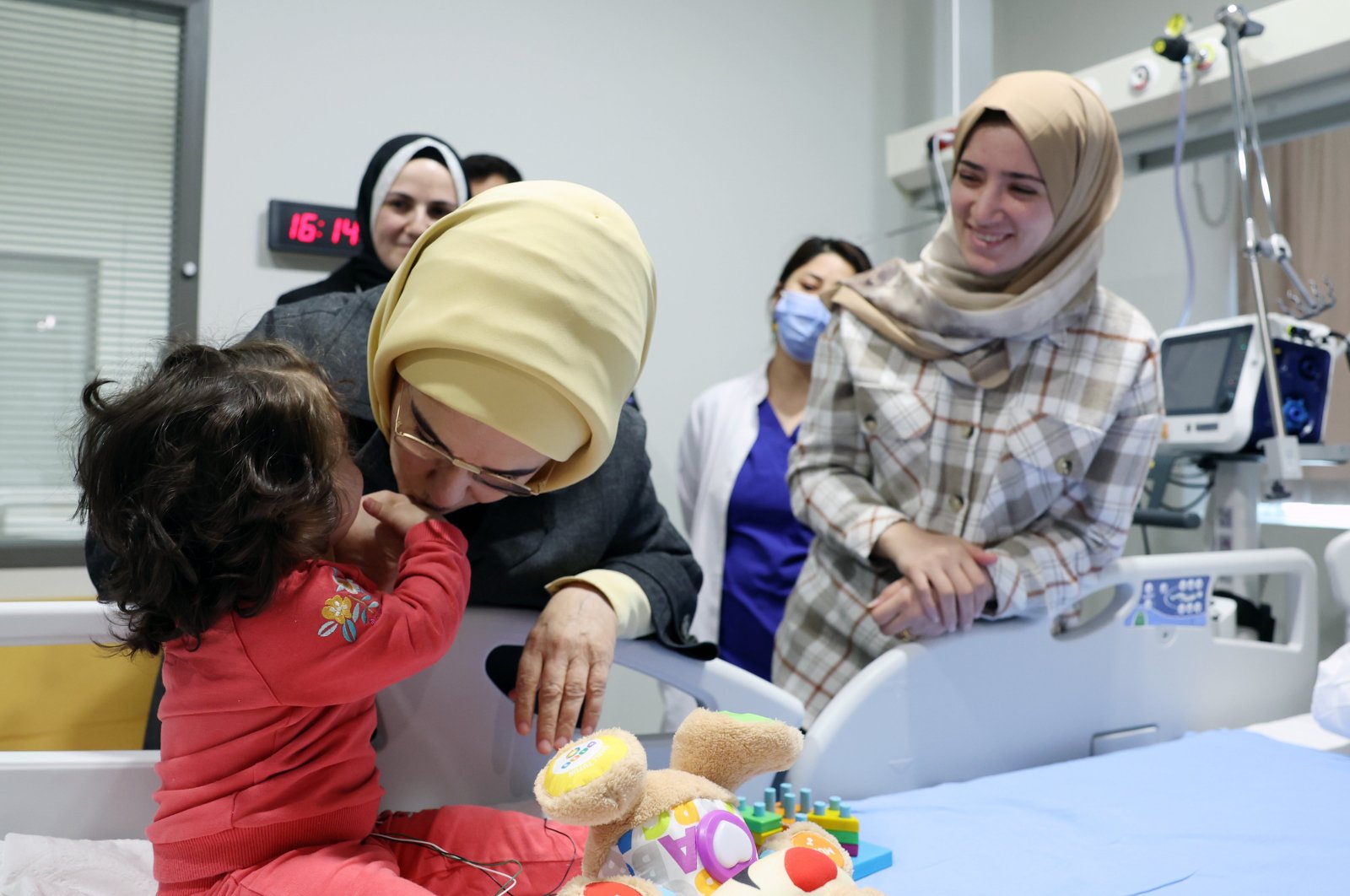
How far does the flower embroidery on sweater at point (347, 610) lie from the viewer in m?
0.82

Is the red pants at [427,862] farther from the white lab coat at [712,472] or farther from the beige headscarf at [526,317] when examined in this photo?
the white lab coat at [712,472]

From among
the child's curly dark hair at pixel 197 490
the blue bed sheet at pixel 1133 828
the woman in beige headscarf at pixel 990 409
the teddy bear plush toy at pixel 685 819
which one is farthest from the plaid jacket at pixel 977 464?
the child's curly dark hair at pixel 197 490

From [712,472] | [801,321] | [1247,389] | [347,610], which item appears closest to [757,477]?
[712,472]

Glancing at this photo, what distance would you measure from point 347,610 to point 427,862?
0.25 metres

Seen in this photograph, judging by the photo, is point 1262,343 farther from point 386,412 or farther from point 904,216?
point 386,412

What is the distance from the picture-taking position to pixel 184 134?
244 cm

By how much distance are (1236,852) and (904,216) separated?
2.58m

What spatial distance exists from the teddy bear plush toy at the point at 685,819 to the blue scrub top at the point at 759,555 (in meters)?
1.26

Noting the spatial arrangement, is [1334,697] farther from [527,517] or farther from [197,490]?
[197,490]

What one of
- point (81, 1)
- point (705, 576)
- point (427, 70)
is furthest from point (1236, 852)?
point (81, 1)

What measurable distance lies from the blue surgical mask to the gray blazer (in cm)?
121

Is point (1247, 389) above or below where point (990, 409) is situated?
above

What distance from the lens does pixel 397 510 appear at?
93 cm

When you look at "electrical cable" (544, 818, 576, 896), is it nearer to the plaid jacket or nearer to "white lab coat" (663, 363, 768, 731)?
the plaid jacket
